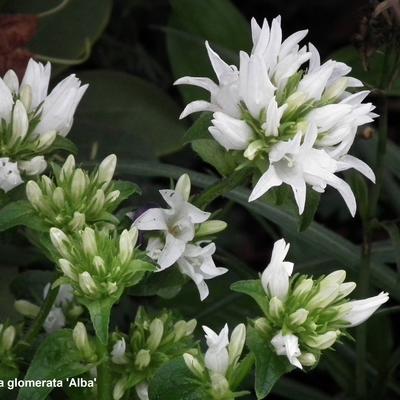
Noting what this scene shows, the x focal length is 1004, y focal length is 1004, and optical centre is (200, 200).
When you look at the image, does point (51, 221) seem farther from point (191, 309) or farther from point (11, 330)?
point (191, 309)

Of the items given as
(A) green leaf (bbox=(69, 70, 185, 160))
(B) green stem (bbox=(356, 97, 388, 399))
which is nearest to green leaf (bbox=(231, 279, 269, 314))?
(B) green stem (bbox=(356, 97, 388, 399))

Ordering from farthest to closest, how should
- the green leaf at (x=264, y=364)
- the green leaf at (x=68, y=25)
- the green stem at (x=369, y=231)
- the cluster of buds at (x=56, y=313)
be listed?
the green leaf at (x=68, y=25) < the green stem at (x=369, y=231) < the cluster of buds at (x=56, y=313) < the green leaf at (x=264, y=364)

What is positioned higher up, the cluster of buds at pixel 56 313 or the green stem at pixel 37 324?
the green stem at pixel 37 324

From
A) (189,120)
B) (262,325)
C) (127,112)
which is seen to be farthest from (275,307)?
(189,120)

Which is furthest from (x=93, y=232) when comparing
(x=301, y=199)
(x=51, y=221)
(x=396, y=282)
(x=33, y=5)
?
(x=33, y=5)

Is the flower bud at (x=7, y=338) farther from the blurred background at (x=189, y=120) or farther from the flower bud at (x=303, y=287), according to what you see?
the flower bud at (x=303, y=287)

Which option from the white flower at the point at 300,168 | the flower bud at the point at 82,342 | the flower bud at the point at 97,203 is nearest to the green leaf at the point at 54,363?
the flower bud at the point at 82,342
